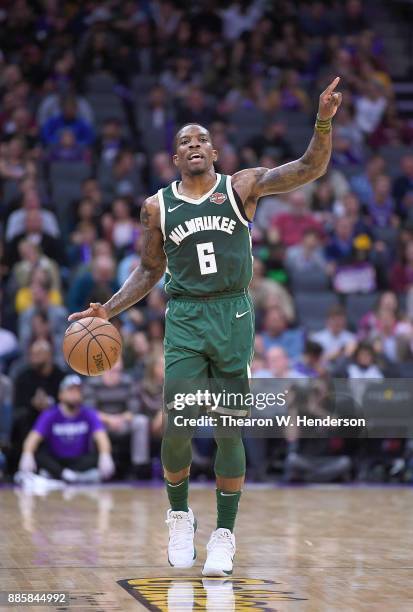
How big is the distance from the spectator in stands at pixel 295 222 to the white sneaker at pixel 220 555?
945 cm

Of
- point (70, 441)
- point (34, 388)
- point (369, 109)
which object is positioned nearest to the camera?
point (70, 441)

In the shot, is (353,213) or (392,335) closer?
(392,335)

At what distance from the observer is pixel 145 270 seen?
6.88 metres

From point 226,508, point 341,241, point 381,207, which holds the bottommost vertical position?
point 226,508

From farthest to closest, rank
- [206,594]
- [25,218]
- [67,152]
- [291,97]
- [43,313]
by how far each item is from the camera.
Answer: [291,97] → [67,152] → [25,218] → [43,313] → [206,594]

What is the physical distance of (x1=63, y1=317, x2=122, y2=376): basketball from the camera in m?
6.65

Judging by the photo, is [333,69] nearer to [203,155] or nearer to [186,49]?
[186,49]

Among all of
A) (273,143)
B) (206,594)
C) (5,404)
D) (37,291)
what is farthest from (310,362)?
(206,594)

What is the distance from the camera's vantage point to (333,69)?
18719mm

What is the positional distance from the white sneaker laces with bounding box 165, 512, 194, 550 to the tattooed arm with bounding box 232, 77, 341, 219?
5.39ft

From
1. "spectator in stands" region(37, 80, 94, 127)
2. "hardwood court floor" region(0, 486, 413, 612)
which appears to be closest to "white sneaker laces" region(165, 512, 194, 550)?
"hardwood court floor" region(0, 486, 413, 612)

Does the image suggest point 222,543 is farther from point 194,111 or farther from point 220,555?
point 194,111

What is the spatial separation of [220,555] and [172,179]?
32.5 ft

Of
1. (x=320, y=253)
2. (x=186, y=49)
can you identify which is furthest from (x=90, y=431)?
(x=186, y=49)
